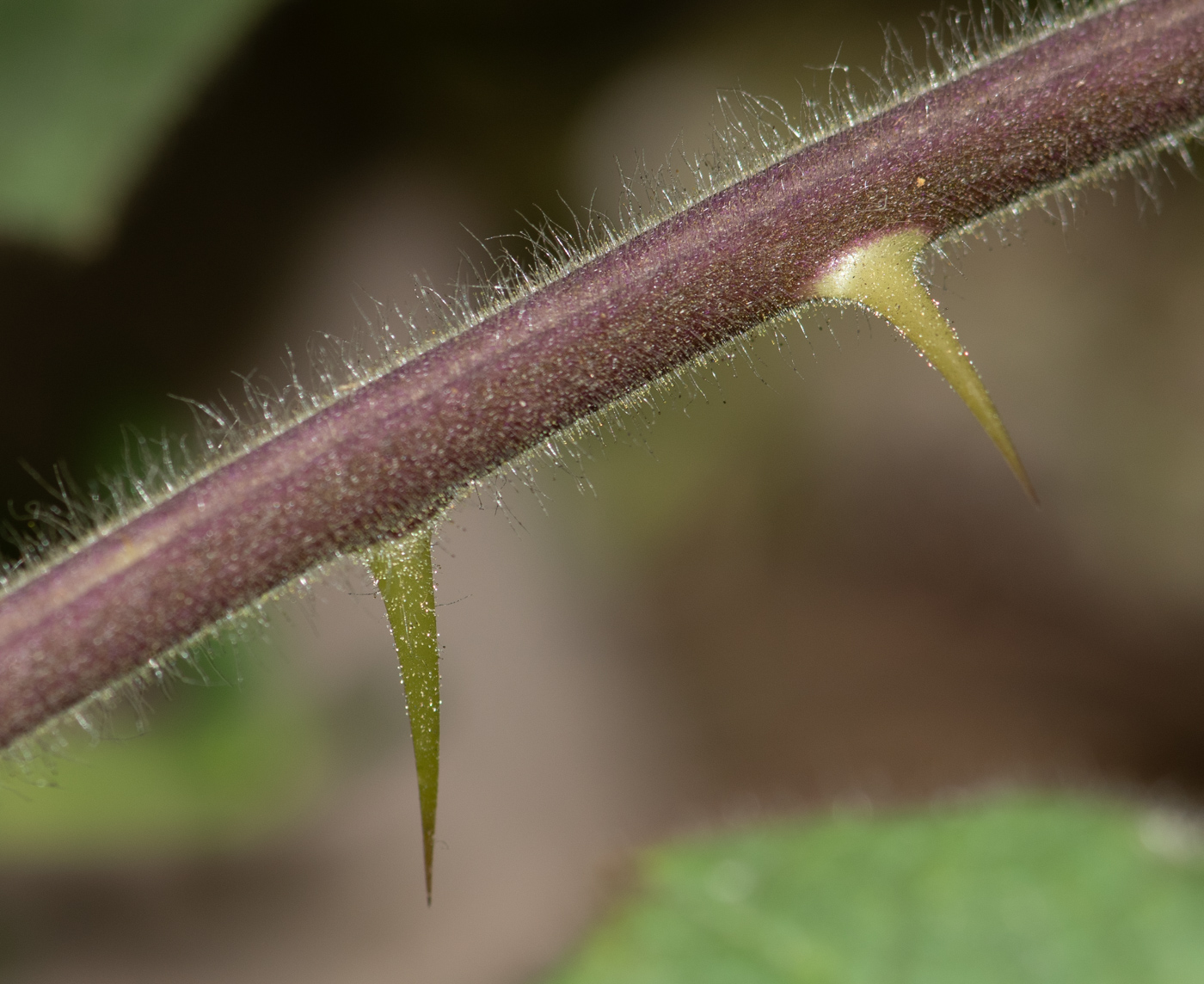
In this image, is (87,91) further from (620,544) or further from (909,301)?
(620,544)

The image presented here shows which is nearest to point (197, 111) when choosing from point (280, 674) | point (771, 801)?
point (280, 674)

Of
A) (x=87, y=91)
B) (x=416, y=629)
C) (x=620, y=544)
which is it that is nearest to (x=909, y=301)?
(x=416, y=629)

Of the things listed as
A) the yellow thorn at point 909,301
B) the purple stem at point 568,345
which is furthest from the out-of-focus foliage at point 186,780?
the yellow thorn at point 909,301

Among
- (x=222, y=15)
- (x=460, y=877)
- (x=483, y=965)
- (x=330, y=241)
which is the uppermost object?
(x=222, y=15)

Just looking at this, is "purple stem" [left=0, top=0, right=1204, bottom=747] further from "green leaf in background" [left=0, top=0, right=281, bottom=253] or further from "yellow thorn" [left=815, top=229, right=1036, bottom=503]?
"green leaf in background" [left=0, top=0, right=281, bottom=253]

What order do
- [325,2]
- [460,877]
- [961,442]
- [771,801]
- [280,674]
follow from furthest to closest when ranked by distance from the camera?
[961,442] → [460,877] → [771,801] → [280,674] → [325,2]

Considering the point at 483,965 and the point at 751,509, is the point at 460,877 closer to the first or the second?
the point at 483,965

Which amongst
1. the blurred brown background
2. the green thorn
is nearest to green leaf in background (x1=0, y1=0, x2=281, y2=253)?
the blurred brown background
